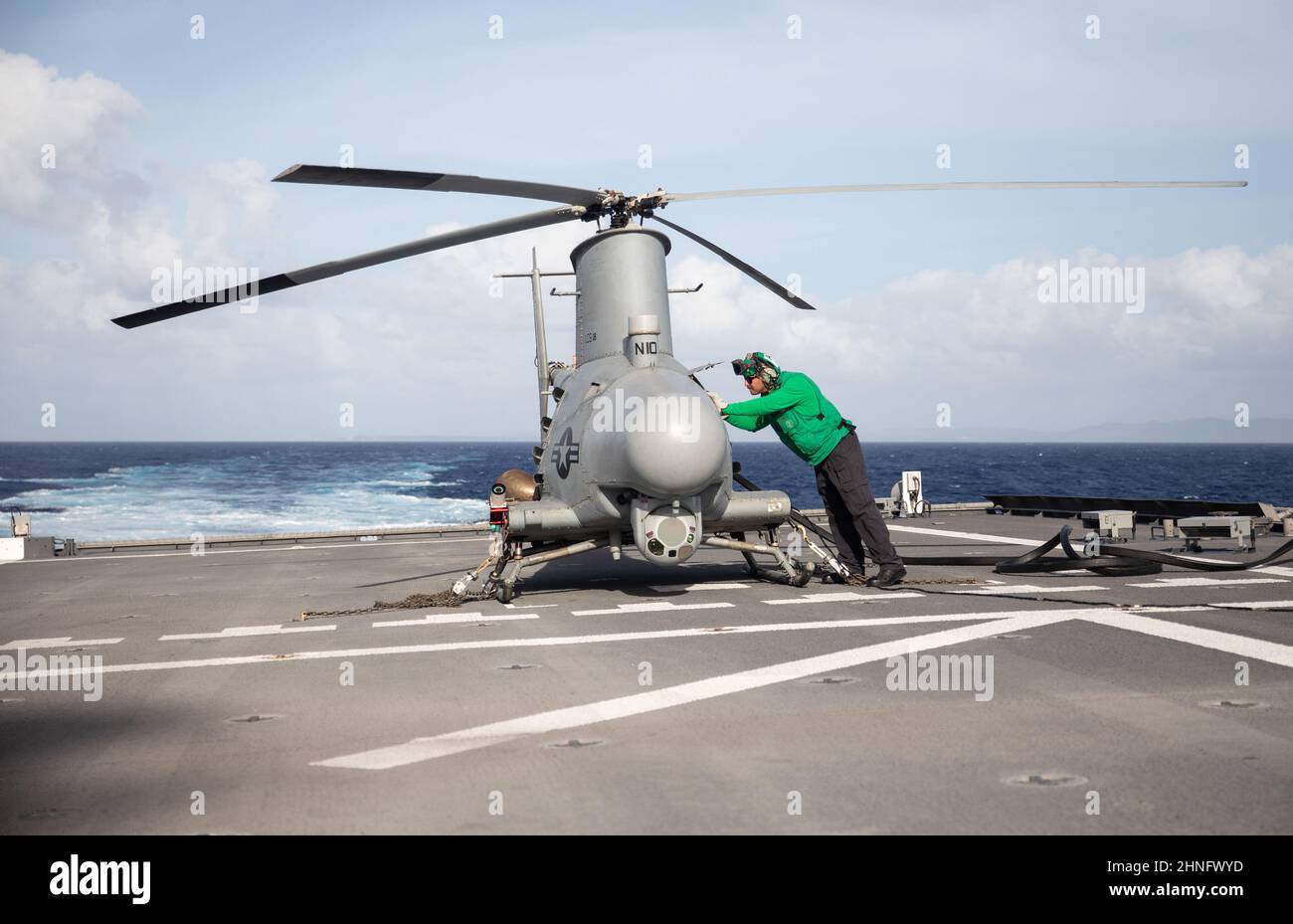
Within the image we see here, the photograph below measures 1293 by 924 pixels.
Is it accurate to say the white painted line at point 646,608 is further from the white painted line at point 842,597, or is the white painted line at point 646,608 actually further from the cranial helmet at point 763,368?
the cranial helmet at point 763,368

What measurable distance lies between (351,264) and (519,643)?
457 cm

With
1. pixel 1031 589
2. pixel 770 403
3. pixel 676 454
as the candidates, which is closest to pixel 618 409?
pixel 676 454

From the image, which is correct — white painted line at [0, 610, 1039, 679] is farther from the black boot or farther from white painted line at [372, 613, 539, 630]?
the black boot

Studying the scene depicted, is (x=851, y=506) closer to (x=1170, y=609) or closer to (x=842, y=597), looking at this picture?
(x=842, y=597)

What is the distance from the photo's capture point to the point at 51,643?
9.28 metres

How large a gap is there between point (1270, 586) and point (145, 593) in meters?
12.5

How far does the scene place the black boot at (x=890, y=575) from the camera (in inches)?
445

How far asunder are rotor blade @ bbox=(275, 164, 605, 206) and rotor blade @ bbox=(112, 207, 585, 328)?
11.7 inches
